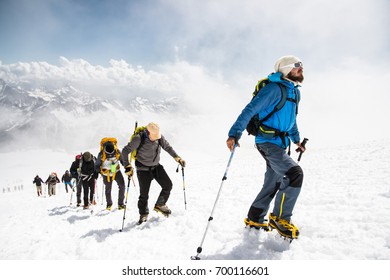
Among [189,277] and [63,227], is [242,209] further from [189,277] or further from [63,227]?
[63,227]

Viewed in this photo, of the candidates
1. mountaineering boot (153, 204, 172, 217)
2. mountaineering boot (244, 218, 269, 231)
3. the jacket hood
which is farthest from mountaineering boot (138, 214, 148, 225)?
the jacket hood

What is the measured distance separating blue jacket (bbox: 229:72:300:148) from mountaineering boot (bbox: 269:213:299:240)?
1.25 meters

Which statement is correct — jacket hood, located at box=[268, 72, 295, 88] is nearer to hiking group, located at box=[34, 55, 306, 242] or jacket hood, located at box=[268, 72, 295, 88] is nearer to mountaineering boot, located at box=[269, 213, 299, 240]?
hiking group, located at box=[34, 55, 306, 242]

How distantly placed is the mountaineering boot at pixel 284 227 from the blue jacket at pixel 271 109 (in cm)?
125

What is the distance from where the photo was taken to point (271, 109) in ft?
14.0

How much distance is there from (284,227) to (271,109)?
194cm

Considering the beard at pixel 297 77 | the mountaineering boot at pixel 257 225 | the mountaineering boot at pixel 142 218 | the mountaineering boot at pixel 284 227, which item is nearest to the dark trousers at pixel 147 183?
the mountaineering boot at pixel 142 218

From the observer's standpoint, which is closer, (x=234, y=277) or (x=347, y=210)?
(x=234, y=277)

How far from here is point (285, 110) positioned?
14.0 feet

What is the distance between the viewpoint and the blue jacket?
404 centimetres

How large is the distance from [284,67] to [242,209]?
3.97 metres

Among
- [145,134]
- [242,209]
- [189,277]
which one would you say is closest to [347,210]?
[242,209]

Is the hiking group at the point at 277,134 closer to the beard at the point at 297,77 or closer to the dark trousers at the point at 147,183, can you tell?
the beard at the point at 297,77

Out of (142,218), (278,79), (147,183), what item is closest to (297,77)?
(278,79)
